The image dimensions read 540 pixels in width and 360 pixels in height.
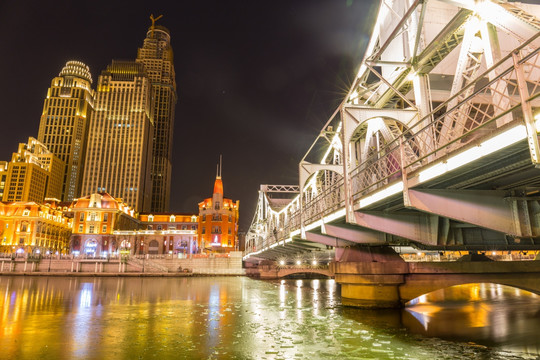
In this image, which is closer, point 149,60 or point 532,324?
point 532,324

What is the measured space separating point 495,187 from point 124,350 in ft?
37.2

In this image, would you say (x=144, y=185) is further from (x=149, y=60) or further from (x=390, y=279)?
(x=390, y=279)

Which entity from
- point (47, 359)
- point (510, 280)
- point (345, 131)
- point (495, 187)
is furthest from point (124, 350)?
point (510, 280)

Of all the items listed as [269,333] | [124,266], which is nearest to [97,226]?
[124,266]

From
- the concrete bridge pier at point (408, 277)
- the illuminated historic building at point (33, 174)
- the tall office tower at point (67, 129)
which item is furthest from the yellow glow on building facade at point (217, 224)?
the tall office tower at point (67, 129)

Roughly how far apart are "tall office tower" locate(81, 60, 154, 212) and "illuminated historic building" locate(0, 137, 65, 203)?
75.6 feet

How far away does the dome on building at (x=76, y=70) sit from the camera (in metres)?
174

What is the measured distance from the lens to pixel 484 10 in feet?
28.6

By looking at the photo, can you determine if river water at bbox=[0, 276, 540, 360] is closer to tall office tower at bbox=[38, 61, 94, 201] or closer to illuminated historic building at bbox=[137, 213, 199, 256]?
illuminated historic building at bbox=[137, 213, 199, 256]

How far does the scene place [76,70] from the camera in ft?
580

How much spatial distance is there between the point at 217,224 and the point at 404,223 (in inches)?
3482

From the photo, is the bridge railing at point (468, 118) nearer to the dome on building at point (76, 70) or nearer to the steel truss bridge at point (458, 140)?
the steel truss bridge at point (458, 140)

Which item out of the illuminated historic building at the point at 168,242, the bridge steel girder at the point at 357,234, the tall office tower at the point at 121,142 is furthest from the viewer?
the tall office tower at the point at 121,142

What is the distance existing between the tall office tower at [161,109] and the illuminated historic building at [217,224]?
81.2 metres
